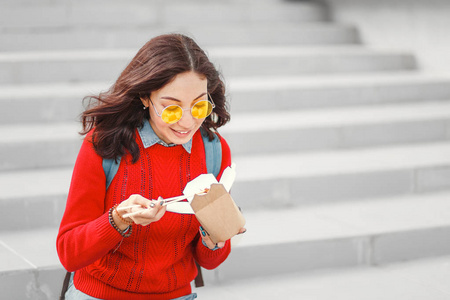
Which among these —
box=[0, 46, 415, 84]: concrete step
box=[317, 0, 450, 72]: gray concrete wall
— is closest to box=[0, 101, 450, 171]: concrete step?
box=[0, 46, 415, 84]: concrete step

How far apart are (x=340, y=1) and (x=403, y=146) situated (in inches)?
97.2

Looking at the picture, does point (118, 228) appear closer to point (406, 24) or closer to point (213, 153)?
point (213, 153)

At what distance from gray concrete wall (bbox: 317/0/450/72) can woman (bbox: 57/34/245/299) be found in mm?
4026

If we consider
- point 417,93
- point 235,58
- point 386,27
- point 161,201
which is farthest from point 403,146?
point 161,201

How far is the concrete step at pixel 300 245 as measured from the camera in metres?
2.75

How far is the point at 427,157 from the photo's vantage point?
13.7 ft

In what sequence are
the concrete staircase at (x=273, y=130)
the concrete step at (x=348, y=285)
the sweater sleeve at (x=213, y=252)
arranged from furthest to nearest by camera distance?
the concrete staircase at (x=273, y=130) → the concrete step at (x=348, y=285) → the sweater sleeve at (x=213, y=252)

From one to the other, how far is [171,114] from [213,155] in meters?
0.30

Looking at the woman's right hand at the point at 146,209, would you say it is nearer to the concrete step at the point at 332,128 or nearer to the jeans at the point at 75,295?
the jeans at the point at 75,295

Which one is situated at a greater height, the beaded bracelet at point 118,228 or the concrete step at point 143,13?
the concrete step at point 143,13

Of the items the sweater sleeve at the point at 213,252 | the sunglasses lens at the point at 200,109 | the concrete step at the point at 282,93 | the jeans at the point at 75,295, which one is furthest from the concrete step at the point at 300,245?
the sunglasses lens at the point at 200,109

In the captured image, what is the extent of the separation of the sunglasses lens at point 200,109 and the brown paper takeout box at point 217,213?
22cm

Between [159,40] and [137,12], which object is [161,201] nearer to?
[159,40]

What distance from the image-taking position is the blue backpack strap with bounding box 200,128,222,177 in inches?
79.4
